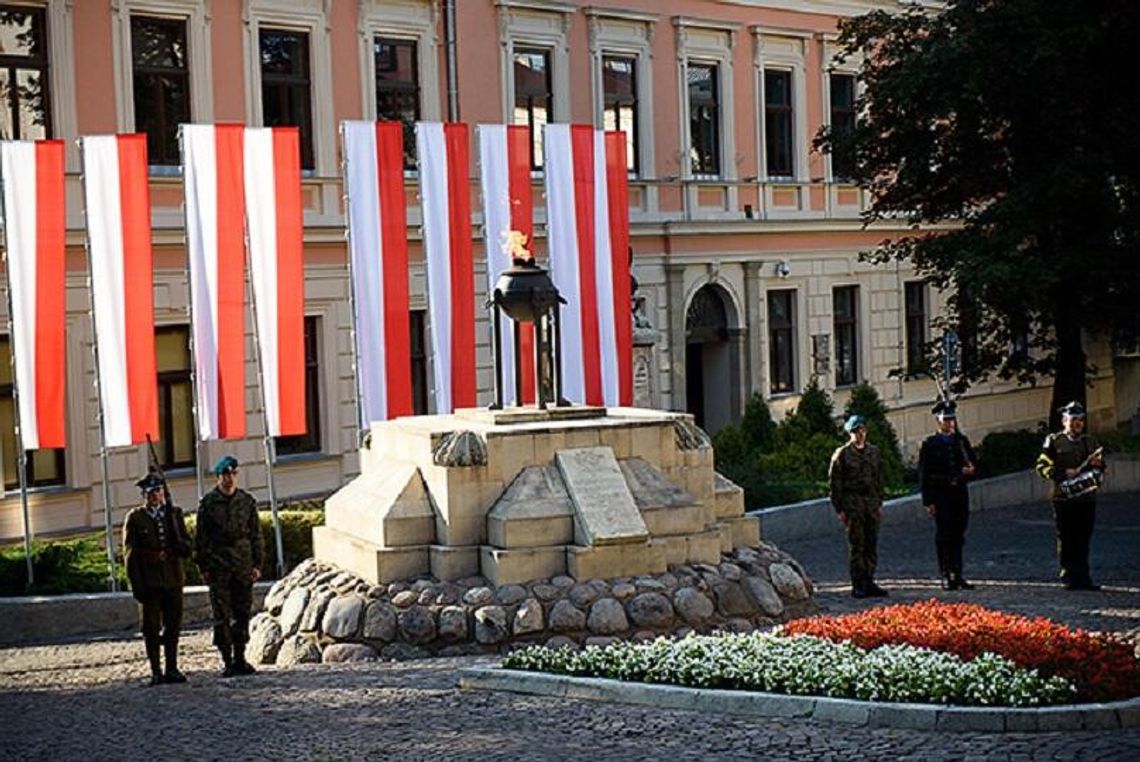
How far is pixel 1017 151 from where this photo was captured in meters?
28.4

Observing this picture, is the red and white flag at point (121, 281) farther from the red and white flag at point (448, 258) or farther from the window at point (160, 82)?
the window at point (160, 82)

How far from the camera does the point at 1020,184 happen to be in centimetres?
2764

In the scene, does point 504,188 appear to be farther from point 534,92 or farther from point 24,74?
point 534,92

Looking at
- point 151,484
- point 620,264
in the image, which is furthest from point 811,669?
point 620,264

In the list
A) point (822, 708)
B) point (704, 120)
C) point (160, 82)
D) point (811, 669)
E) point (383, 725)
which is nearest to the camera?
point (822, 708)

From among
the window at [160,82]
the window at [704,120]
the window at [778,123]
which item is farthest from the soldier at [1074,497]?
the window at [778,123]

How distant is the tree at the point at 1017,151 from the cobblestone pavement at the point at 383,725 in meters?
11.1

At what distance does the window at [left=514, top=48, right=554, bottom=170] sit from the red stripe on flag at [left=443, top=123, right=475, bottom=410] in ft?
26.4

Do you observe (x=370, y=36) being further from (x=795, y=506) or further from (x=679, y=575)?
(x=679, y=575)

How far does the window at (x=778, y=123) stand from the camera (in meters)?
35.7

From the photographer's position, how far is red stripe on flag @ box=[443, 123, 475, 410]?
22188mm

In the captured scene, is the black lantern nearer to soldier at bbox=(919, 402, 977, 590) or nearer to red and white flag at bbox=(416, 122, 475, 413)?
soldier at bbox=(919, 402, 977, 590)

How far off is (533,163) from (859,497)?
1324cm

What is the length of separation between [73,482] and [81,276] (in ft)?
8.12
